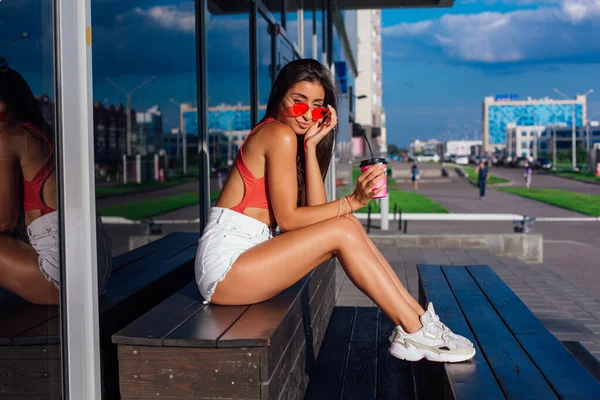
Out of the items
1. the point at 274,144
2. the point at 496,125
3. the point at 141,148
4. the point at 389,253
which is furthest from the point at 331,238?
the point at 496,125

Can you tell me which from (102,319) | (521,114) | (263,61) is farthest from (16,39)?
(521,114)

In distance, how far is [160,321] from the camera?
9.20ft

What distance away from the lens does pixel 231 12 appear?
19.4ft

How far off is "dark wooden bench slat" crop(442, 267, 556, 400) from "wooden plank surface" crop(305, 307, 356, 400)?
0.73m

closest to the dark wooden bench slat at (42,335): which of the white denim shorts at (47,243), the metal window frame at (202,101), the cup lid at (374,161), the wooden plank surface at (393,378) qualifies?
the white denim shorts at (47,243)

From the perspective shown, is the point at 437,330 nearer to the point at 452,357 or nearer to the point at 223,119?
the point at 452,357

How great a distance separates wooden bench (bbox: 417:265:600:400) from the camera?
8.17ft

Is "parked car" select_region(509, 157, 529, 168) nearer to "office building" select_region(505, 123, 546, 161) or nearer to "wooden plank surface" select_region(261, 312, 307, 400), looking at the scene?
"office building" select_region(505, 123, 546, 161)

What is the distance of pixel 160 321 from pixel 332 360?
1557mm

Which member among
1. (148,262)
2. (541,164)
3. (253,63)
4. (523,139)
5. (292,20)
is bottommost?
(541,164)

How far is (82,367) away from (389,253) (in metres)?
8.27

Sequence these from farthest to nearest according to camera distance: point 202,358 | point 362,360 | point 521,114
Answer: point 521,114
point 362,360
point 202,358

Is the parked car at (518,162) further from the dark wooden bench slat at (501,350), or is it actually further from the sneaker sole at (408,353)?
the sneaker sole at (408,353)

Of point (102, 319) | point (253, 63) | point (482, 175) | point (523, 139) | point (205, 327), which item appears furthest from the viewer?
point (523, 139)
